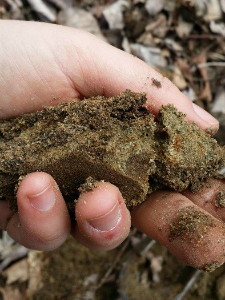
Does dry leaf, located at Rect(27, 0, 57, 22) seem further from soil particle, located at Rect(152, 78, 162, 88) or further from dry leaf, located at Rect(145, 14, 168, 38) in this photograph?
soil particle, located at Rect(152, 78, 162, 88)

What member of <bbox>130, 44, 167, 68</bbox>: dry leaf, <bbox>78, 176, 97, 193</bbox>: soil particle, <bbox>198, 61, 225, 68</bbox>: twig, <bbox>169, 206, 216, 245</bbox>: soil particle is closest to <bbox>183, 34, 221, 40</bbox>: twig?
<bbox>198, 61, 225, 68</bbox>: twig

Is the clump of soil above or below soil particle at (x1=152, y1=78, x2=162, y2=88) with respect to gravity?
below

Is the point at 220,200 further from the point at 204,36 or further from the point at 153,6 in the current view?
the point at 153,6

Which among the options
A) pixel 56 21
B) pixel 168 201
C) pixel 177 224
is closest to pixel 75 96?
pixel 168 201

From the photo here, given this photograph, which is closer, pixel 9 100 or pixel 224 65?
pixel 9 100

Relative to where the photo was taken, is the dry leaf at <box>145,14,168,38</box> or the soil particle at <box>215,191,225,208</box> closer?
the soil particle at <box>215,191,225,208</box>

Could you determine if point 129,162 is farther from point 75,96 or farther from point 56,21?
point 56,21

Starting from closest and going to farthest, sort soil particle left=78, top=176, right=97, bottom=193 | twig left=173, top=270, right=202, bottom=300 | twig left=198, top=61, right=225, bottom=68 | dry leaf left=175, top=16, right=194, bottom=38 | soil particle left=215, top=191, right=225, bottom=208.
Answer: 1. soil particle left=78, top=176, right=97, bottom=193
2. soil particle left=215, top=191, right=225, bottom=208
3. twig left=173, top=270, right=202, bottom=300
4. twig left=198, top=61, right=225, bottom=68
5. dry leaf left=175, top=16, right=194, bottom=38
